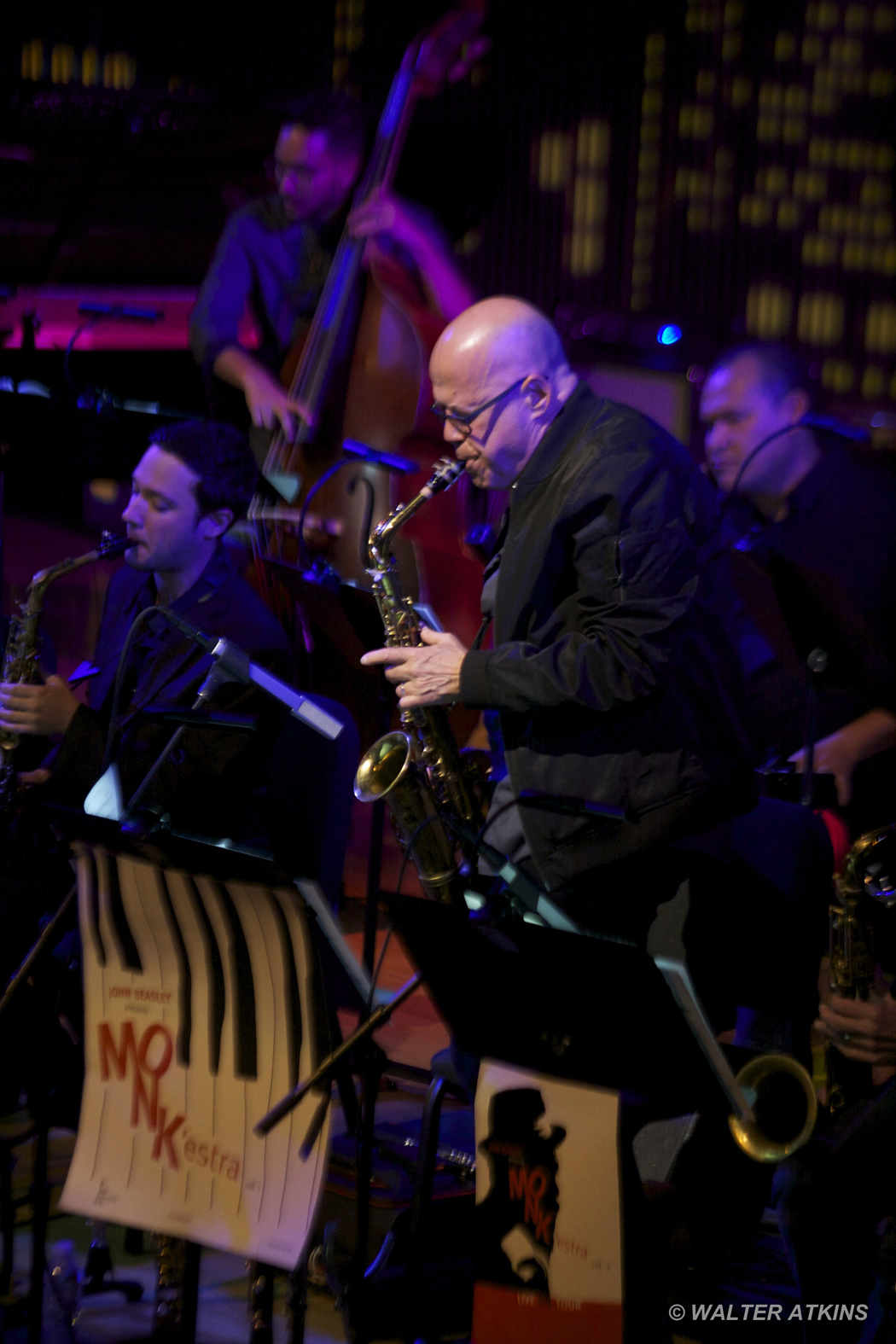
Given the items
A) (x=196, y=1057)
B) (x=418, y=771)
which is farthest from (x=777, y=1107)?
(x=418, y=771)

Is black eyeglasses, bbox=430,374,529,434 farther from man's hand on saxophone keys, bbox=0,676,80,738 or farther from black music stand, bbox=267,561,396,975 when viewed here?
man's hand on saxophone keys, bbox=0,676,80,738

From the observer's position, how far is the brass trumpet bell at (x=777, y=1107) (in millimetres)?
1380

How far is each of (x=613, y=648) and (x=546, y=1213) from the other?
0.75 metres

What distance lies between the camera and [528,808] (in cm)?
194

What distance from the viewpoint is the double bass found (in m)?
3.31

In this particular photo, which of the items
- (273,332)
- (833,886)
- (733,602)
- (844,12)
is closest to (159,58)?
(273,332)

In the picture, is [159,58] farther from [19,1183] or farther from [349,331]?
[19,1183]

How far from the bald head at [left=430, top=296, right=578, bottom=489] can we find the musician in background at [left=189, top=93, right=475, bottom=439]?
1582 mm

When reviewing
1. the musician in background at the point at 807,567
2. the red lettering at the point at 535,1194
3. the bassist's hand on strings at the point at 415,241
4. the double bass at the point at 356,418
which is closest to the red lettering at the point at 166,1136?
the red lettering at the point at 535,1194

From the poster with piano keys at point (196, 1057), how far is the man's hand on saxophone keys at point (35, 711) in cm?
66

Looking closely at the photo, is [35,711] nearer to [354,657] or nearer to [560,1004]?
[354,657]

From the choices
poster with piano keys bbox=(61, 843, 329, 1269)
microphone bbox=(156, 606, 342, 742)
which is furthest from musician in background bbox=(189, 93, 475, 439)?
poster with piano keys bbox=(61, 843, 329, 1269)

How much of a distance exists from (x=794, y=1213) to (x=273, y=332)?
286 centimetres

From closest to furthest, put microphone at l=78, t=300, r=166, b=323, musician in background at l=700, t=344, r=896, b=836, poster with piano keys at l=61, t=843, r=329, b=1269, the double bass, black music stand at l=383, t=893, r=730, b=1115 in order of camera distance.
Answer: black music stand at l=383, t=893, r=730, b=1115 < poster with piano keys at l=61, t=843, r=329, b=1269 < musician in background at l=700, t=344, r=896, b=836 < the double bass < microphone at l=78, t=300, r=166, b=323
